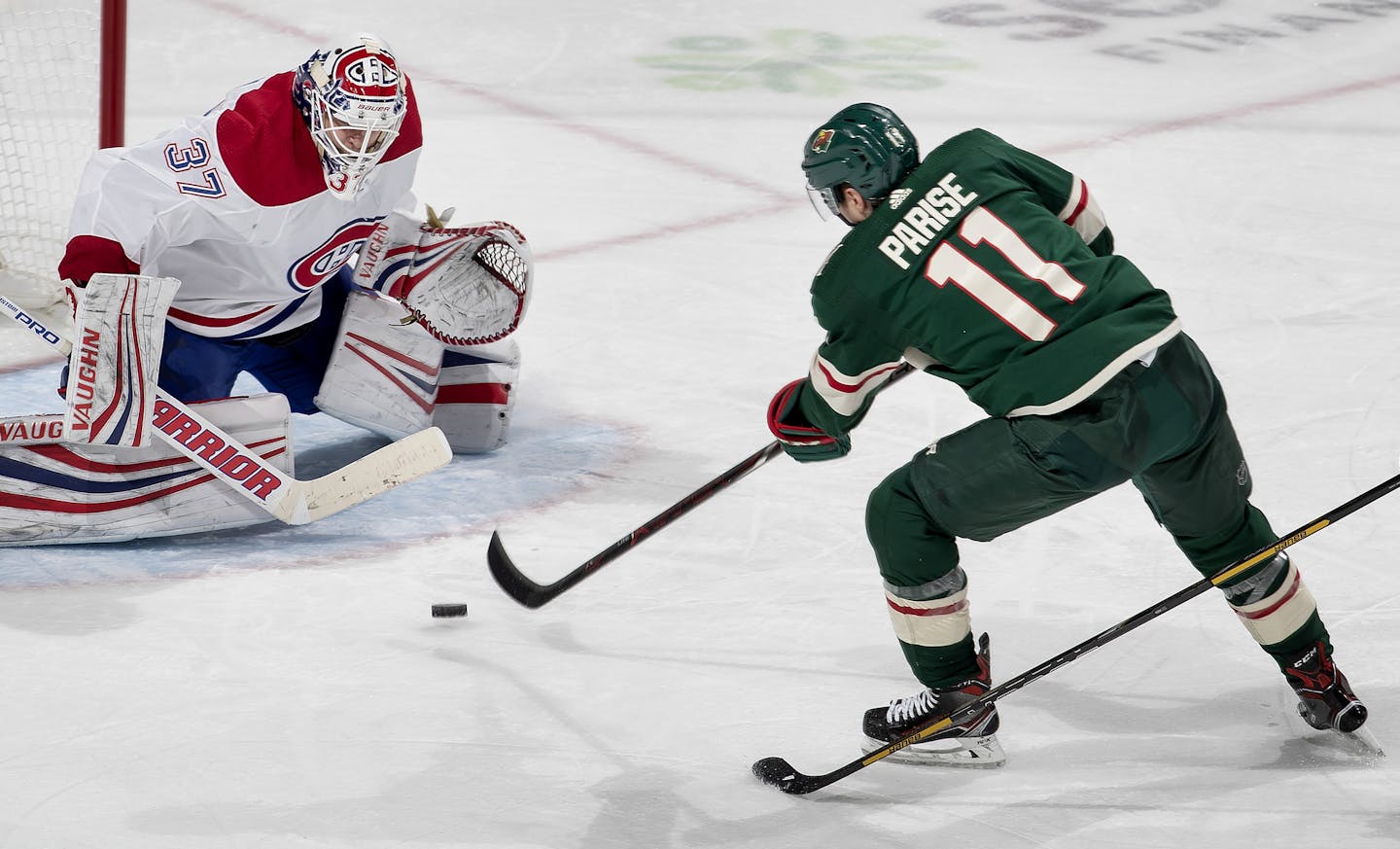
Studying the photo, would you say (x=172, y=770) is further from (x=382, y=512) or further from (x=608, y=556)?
(x=382, y=512)

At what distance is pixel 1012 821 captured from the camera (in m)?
2.37

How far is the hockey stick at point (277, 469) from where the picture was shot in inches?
124

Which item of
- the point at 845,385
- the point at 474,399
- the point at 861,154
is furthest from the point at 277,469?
the point at 861,154

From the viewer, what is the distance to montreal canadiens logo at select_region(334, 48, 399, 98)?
10.2 feet

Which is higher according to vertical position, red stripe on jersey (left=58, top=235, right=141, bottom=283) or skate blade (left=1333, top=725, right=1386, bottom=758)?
red stripe on jersey (left=58, top=235, right=141, bottom=283)

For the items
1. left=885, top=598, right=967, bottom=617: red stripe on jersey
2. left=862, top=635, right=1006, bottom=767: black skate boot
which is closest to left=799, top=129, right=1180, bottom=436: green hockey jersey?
left=885, top=598, right=967, bottom=617: red stripe on jersey

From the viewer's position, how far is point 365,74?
10.3 feet

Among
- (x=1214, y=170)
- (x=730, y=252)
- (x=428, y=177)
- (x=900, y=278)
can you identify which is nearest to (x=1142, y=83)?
(x=1214, y=170)

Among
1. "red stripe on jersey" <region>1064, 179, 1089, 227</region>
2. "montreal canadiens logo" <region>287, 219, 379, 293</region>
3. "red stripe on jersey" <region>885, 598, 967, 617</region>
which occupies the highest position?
"red stripe on jersey" <region>1064, 179, 1089, 227</region>

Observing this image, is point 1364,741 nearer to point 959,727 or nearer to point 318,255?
point 959,727

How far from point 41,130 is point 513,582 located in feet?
8.26

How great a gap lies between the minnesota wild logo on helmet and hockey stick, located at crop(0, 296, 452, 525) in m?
1.17

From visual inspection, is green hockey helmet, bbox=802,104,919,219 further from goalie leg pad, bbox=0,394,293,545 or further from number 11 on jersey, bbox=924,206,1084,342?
goalie leg pad, bbox=0,394,293,545

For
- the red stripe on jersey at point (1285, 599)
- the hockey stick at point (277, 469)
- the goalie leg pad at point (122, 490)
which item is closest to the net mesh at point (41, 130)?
the hockey stick at point (277, 469)
